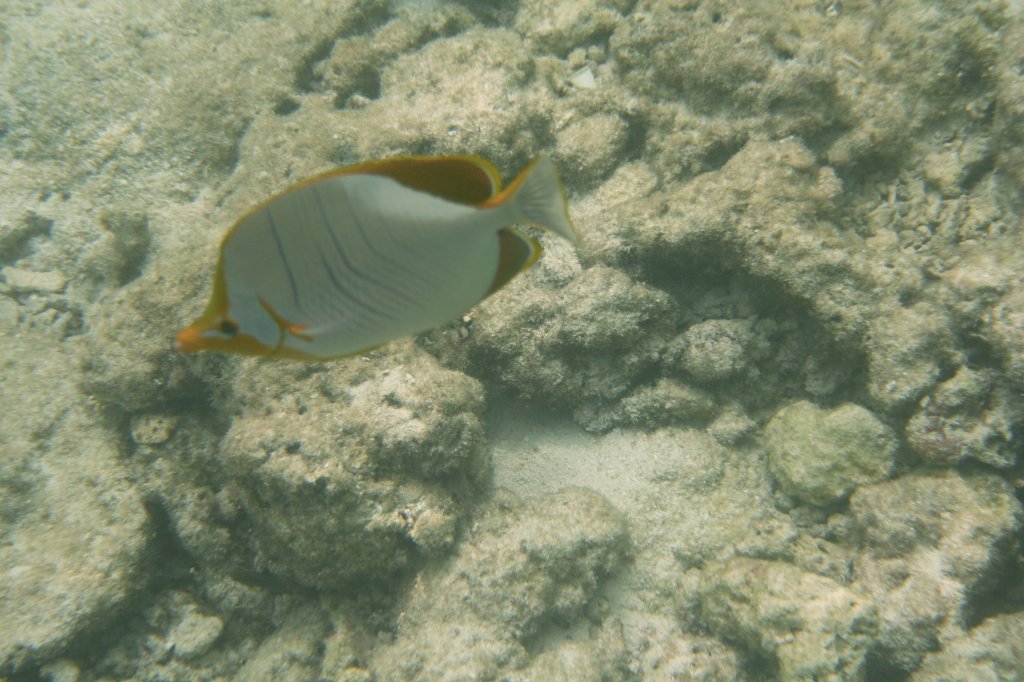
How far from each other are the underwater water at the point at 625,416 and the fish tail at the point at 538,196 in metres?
1.47

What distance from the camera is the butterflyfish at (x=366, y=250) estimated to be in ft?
3.39

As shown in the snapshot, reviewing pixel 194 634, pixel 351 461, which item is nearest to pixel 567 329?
pixel 351 461

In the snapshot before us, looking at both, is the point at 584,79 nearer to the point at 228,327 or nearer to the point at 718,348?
the point at 718,348

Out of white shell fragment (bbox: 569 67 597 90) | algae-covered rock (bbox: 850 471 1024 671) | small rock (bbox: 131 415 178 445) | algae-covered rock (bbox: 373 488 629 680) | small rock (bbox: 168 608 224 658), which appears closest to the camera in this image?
algae-covered rock (bbox: 850 471 1024 671)

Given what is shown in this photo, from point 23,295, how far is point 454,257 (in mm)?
4523

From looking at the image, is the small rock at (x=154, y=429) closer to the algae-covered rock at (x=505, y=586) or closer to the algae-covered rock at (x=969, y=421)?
the algae-covered rock at (x=505, y=586)

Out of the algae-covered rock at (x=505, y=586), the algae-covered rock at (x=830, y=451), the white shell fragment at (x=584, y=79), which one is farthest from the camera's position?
the white shell fragment at (x=584, y=79)

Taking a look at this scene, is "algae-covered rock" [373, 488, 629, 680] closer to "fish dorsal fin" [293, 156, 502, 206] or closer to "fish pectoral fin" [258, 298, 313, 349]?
"fish pectoral fin" [258, 298, 313, 349]

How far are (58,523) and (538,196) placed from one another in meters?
3.45

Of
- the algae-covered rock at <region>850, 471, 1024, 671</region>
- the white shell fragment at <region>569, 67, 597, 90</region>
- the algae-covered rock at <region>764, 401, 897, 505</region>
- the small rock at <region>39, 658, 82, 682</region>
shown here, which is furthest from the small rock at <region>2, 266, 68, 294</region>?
the algae-covered rock at <region>850, 471, 1024, 671</region>

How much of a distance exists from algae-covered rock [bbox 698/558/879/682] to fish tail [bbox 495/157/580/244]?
2410mm

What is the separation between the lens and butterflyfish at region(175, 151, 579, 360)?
103 centimetres

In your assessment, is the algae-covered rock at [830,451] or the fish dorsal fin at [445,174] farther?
the algae-covered rock at [830,451]

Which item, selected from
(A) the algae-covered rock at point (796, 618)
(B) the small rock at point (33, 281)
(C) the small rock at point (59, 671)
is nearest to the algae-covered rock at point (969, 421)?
(A) the algae-covered rock at point (796, 618)
